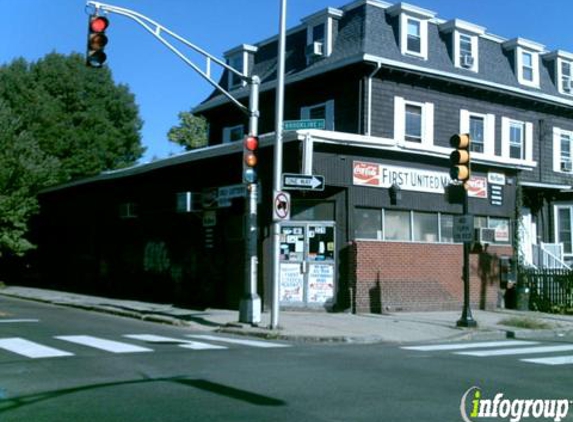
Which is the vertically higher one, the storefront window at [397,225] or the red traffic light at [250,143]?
the red traffic light at [250,143]

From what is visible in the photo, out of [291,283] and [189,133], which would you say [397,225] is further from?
[189,133]

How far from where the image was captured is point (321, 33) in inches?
1030

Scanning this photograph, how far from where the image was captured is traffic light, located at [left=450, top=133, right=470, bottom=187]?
1588 cm

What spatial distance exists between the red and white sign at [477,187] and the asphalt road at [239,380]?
10.3m

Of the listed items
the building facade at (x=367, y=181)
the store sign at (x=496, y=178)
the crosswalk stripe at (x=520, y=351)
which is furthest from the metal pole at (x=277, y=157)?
the store sign at (x=496, y=178)

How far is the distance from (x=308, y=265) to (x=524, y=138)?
1301cm

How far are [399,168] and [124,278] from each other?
449 inches

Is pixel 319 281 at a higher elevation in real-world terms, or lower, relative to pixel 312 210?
lower

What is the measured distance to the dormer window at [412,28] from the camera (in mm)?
25203

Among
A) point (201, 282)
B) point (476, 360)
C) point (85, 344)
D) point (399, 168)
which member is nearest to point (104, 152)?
point (201, 282)

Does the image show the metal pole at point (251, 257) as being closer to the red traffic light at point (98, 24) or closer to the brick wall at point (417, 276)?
the red traffic light at point (98, 24)

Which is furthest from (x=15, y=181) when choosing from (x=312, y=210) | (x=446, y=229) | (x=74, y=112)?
(x=446, y=229)

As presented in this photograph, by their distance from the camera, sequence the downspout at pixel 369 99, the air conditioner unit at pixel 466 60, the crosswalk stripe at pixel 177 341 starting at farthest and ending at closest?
the air conditioner unit at pixel 466 60 → the downspout at pixel 369 99 → the crosswalk stripe at pixel 177 341

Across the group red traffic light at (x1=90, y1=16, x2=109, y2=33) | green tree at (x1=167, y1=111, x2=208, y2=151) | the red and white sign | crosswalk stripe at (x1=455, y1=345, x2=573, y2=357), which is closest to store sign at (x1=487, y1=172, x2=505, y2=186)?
the red and white sign
